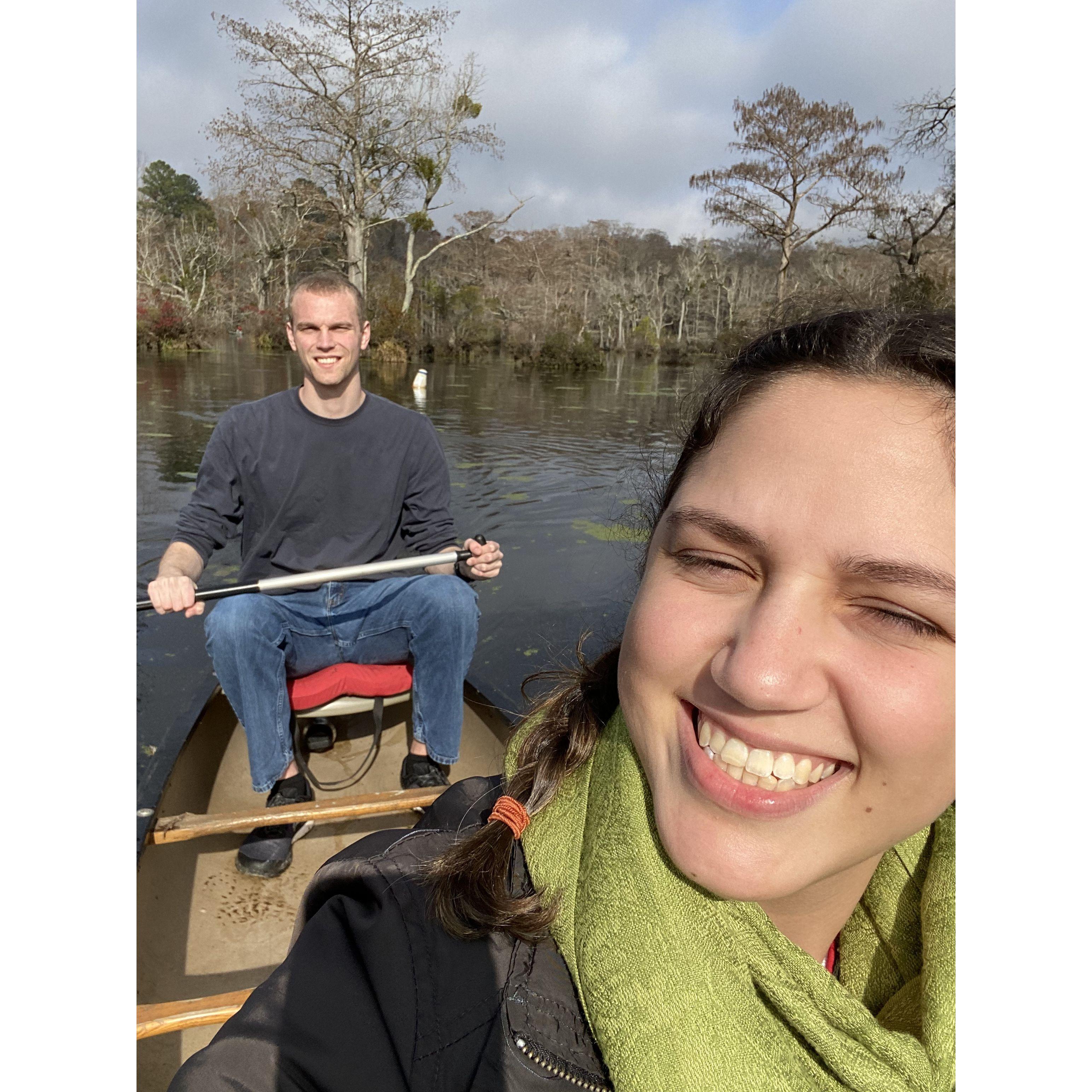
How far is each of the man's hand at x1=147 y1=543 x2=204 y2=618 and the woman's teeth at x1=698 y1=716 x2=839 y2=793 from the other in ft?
7.22

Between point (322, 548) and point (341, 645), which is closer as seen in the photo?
point (341, 645)

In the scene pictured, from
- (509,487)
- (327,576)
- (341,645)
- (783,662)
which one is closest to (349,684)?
(341,645)

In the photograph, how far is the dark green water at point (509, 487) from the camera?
6.11m

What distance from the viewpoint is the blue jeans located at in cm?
257

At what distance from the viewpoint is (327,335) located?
3369mm

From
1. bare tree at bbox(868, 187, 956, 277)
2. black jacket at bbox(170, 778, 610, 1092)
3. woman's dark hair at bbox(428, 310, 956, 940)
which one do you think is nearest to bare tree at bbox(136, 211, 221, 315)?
bare tree at bbox(868, 187, 956, 277)

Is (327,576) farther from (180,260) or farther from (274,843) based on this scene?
(180,260)

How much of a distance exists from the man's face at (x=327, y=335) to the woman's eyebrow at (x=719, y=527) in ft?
→ 8.91

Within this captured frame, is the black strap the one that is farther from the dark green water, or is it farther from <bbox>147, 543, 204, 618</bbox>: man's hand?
the dark green water

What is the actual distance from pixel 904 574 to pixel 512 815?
1.72ft

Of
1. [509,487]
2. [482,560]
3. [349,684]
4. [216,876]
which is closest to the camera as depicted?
[216,876]

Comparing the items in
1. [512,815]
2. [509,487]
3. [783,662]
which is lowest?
[512,815]

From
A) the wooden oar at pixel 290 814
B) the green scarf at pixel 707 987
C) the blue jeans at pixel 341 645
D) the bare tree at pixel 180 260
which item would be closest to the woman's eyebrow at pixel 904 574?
the green scarf at pixel 707 987
